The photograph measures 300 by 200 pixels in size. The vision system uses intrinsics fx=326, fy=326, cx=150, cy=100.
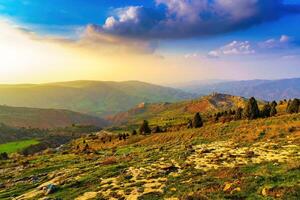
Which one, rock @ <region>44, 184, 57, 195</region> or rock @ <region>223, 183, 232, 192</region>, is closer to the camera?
rock @ <region>223, 183, 232, 192</region>

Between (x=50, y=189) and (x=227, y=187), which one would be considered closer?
(x=227, y=187)

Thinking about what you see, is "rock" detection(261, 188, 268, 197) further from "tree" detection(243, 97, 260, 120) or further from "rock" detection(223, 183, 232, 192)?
Answer: "tree" detection(243, 97, 260, 120)

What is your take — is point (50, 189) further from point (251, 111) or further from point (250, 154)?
point (251, 111)

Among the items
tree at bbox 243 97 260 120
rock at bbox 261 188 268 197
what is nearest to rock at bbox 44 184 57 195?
rock at bbox 261 188 268 197

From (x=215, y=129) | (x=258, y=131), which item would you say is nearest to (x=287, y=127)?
(x=258, y=131)

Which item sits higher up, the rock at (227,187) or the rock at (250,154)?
the rock at (227,187)

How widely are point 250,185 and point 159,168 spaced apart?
1396 centimetres

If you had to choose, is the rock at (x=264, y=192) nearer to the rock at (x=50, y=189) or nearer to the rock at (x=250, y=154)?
the rock at (x=250, y=154)

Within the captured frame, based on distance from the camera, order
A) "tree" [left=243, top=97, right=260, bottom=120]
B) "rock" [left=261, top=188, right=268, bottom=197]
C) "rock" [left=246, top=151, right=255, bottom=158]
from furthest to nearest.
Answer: "tree" [left=243, top=97, right=260, bottom=120] < "rock" [left=246, top=151, right=255, bottom=158] < "rock" [left=261, top=188, right=268, bottom=197]

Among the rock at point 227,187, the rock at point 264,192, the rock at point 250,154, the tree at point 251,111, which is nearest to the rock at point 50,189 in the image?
the rock at point 227,187

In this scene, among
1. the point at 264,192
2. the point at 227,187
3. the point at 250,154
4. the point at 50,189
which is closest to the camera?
the point at 264,192

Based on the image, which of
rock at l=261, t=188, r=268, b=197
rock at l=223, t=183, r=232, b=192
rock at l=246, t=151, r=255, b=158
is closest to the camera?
rock at l=261, t=188, r=268, b=197

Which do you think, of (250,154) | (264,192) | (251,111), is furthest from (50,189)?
(251,111)

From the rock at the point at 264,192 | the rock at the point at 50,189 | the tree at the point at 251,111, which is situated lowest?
the rock at the point at 50,189
